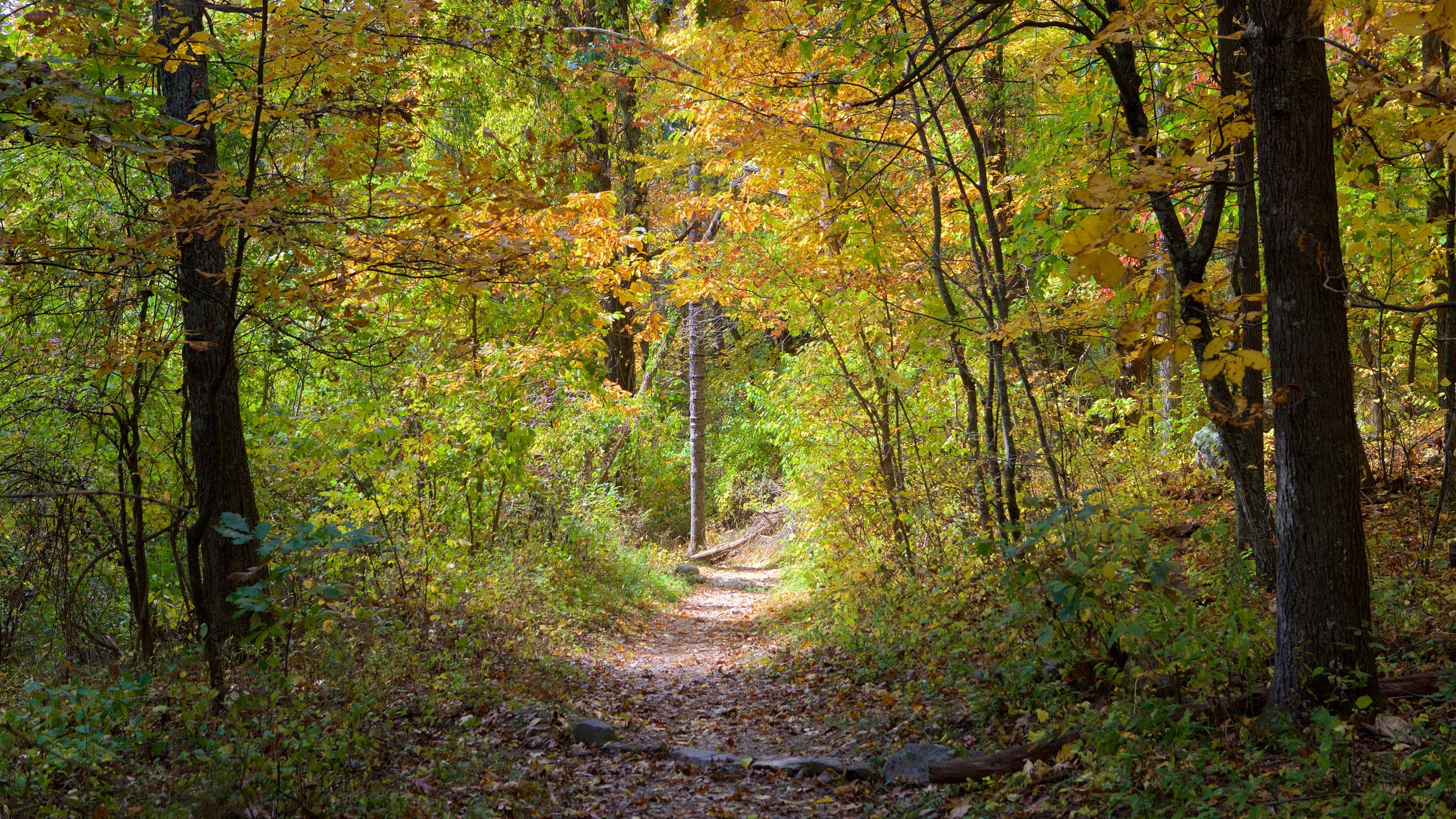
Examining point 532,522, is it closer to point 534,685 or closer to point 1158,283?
point 534,685

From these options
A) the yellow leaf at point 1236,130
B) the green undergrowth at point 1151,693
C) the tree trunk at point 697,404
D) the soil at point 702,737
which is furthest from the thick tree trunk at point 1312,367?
the tree trunk at point 697,404

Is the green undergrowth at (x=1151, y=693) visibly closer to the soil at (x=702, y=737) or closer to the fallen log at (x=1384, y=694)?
the fallen log at (x=1384, y=694)

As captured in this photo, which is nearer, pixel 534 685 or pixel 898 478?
pixel 534 685

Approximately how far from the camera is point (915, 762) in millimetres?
4844

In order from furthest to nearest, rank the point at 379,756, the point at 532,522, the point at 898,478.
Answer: the point at 532,522, the point at 898,478, the point at 379,756

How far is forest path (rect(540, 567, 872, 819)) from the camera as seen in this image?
15.9 feet

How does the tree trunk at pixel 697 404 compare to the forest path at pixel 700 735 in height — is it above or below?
above

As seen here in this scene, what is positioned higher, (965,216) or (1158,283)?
(965,216)

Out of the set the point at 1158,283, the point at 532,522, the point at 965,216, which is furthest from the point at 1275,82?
the point at 532,522

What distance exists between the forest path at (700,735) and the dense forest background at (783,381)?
41cm

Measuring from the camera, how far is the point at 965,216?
8883mm

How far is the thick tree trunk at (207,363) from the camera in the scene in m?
5.53

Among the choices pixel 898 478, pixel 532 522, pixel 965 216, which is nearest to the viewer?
pixel 965 216

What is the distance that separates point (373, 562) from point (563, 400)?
3373 millimetres
